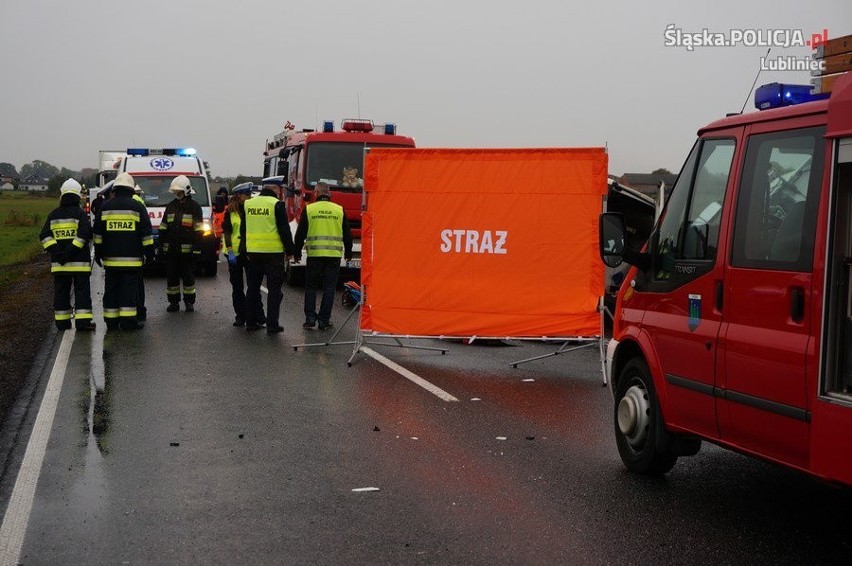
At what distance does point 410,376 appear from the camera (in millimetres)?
10992

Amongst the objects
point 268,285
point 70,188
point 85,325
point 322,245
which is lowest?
point 85,325

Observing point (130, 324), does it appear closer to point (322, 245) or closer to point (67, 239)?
point (67, 239)

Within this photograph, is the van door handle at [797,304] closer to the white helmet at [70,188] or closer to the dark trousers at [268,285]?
the dark trousers at [268,285]

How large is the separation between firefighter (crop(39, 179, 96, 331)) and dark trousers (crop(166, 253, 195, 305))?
A: 2.34 m

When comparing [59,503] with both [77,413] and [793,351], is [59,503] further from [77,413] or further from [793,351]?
[793,351]

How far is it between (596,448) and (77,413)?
4249mm

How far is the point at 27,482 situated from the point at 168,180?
18.6 m

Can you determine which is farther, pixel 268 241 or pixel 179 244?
pixel 179 244

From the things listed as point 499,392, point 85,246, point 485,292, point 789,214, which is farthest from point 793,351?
point 85,246

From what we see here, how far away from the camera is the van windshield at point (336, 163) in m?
21.3

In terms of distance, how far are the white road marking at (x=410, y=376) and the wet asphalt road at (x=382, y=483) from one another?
13cm

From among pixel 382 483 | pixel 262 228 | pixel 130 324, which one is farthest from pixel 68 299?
pixel 382 483

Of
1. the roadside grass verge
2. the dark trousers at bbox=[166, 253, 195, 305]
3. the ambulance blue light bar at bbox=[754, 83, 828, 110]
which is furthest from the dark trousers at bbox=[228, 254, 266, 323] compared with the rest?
the roadside grass verge

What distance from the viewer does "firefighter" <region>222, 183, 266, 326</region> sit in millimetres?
14945
